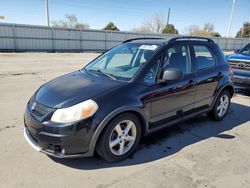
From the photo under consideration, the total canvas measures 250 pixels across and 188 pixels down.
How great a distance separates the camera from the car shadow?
3122mm

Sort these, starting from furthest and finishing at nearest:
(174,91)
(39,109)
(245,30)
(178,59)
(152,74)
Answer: (245,30) → (178,59) → (174,91) → (152,74) → (39,109)

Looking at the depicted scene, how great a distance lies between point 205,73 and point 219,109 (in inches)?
44.1

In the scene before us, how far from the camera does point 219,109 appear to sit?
16.1 feet

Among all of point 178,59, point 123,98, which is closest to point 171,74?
point 178,59

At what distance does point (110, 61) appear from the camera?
4.17 metres

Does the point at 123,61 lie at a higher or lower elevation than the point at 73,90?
higher

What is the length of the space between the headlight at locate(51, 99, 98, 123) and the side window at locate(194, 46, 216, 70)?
94.0 inches

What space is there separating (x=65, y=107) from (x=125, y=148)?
112 cm

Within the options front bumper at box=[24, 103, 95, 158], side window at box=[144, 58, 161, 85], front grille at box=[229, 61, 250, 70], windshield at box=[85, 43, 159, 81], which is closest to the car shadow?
front bumper at box=[24, 103, 95, 158]

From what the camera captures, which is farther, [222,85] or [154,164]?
[222,85]

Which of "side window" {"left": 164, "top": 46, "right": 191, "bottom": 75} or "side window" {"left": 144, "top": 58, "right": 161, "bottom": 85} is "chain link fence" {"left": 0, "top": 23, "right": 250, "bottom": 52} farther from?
"side window" {"left": 144, "top": 58, "right": 161, "bottom": 85}

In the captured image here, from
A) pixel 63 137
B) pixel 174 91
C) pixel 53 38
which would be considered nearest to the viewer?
pixel 63 137

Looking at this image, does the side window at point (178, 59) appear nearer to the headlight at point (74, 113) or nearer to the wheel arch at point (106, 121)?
the wheel arch at point (106, 121)

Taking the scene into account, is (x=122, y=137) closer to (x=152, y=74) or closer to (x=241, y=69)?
(x=152, y=74)
